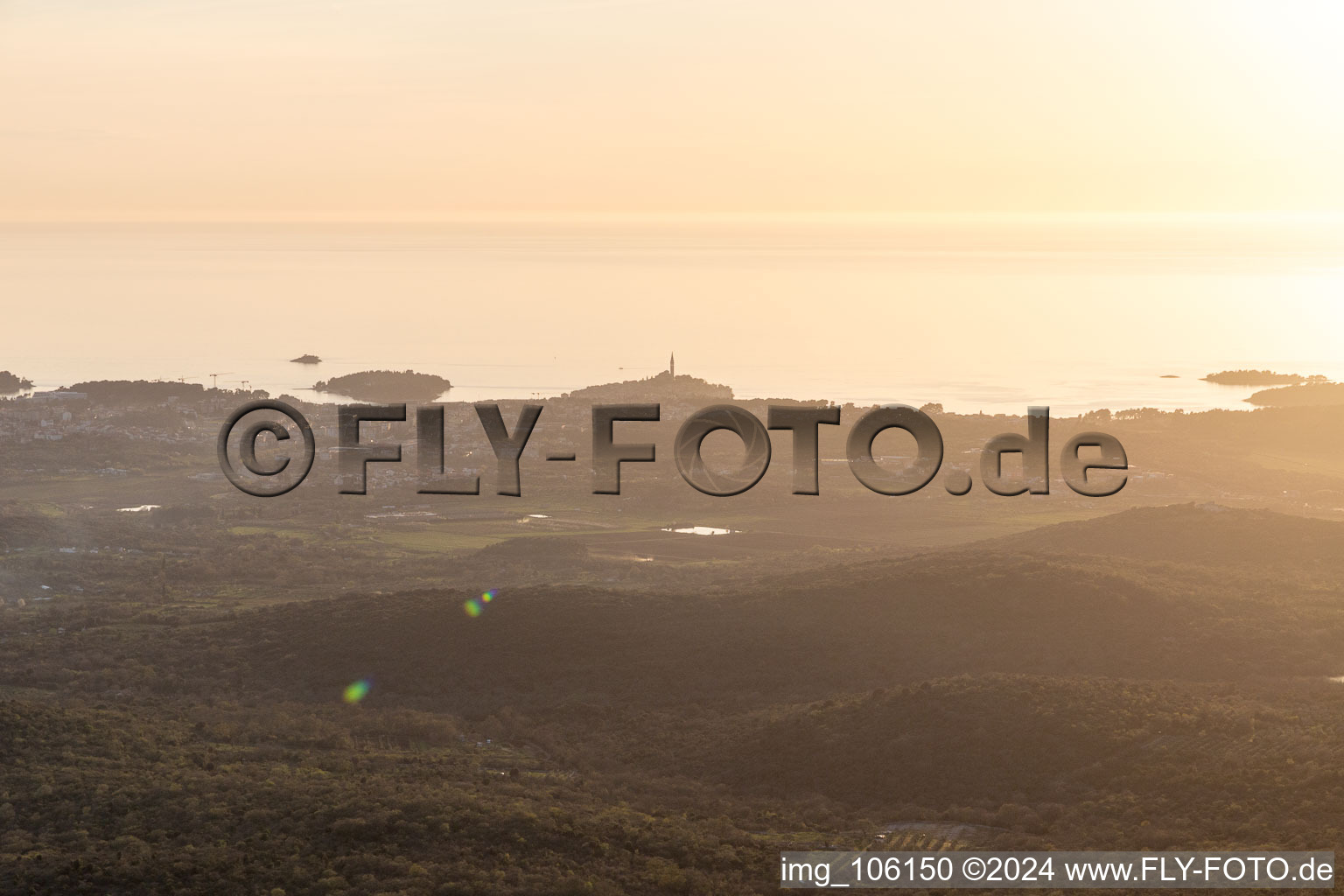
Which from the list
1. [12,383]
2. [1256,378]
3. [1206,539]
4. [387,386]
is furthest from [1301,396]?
[12,383]

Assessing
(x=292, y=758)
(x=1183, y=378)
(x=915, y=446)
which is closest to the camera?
(x=292, y=758)

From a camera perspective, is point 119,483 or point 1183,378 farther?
point 1183,378

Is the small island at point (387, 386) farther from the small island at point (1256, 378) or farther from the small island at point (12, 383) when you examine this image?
the small island at point (1256, 378)

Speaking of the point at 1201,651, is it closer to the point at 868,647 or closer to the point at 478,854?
the point at 868,647

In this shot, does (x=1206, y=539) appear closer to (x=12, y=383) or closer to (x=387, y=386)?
(x=387, y=386)

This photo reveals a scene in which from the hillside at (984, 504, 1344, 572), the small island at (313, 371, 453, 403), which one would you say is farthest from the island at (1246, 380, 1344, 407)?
the small island at (313, 371, 453, 403)

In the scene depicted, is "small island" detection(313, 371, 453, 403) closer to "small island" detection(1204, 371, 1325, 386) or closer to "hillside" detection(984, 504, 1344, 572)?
"hillside" detection(984, 504, 1344, 572)

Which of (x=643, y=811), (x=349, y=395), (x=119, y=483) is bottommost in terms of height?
(x=643, y=811)

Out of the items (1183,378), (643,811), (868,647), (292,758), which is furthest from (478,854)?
(1183,378)
